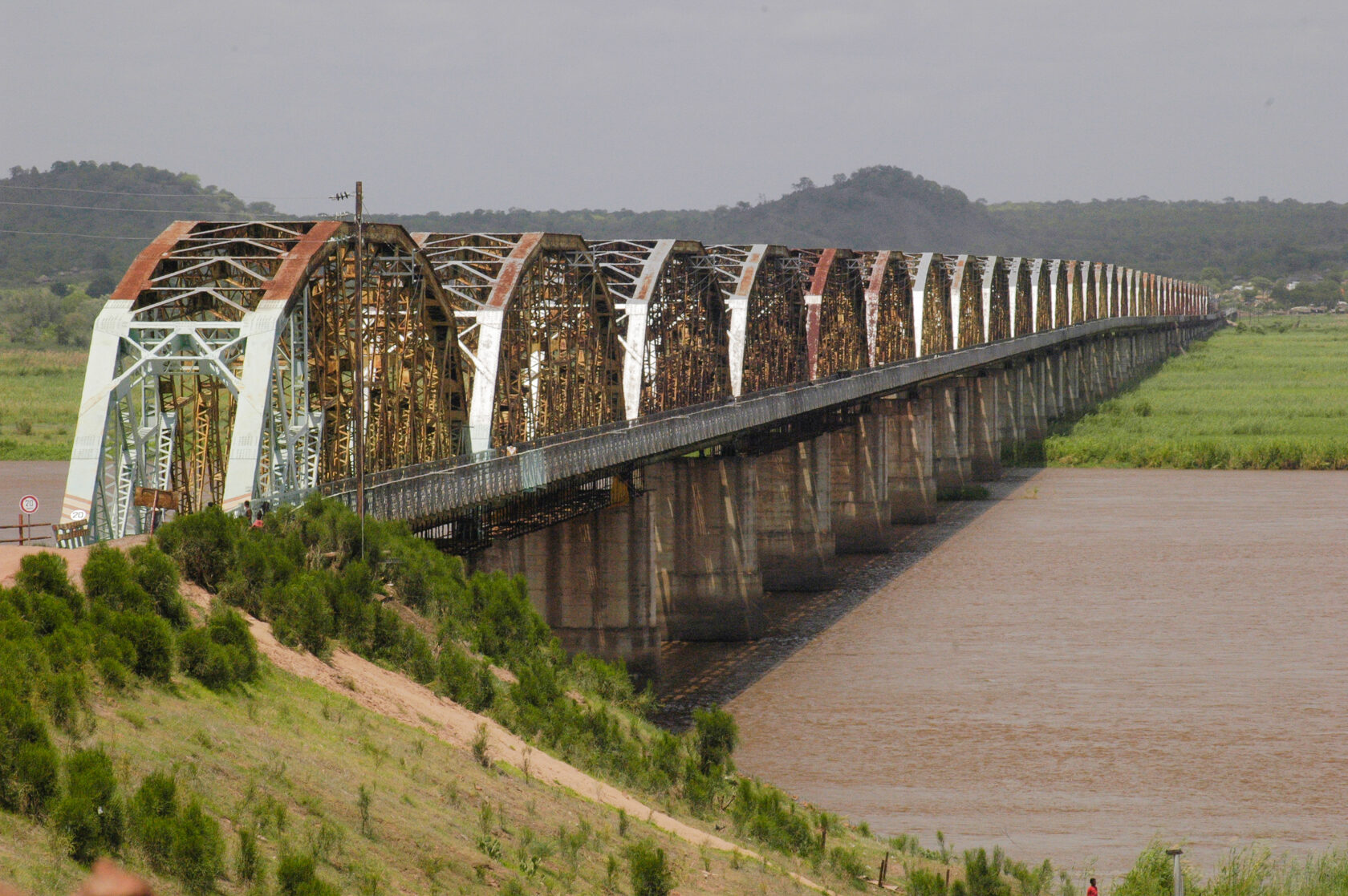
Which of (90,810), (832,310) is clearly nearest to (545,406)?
(90,810)

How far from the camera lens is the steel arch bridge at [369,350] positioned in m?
26.4

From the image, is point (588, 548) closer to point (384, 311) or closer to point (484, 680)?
point (384, 311)

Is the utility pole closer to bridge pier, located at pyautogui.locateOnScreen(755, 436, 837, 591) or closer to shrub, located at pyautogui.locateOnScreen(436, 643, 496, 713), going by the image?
shrub, located at pyautogui.locateOnScreen(436, 643, 496, 713)

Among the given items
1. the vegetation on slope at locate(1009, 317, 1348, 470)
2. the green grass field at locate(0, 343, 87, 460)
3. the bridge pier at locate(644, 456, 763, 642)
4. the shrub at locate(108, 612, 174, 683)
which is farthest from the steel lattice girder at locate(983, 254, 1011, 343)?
the shrub at locate(108, 612, 174, 683)

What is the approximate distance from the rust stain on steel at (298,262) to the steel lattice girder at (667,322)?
15361mm

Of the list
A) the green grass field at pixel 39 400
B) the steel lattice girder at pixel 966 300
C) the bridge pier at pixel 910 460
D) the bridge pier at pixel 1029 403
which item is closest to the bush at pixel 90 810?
the bridge pier at pixel 910 460

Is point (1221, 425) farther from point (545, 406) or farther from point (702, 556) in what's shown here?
point (545, 406)

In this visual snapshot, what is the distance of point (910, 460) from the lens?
7194 cm

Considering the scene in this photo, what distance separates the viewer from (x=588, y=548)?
38719 millimetres

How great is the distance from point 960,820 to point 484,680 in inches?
344

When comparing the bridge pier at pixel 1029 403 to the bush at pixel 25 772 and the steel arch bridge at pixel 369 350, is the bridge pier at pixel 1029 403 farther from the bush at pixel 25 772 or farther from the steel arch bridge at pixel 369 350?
the bush at pixel 25 772

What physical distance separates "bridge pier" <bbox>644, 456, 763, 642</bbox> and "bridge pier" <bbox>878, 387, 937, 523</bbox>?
75.2 feet

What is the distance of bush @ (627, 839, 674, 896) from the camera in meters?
16.4

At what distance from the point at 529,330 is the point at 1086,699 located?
569 inches
